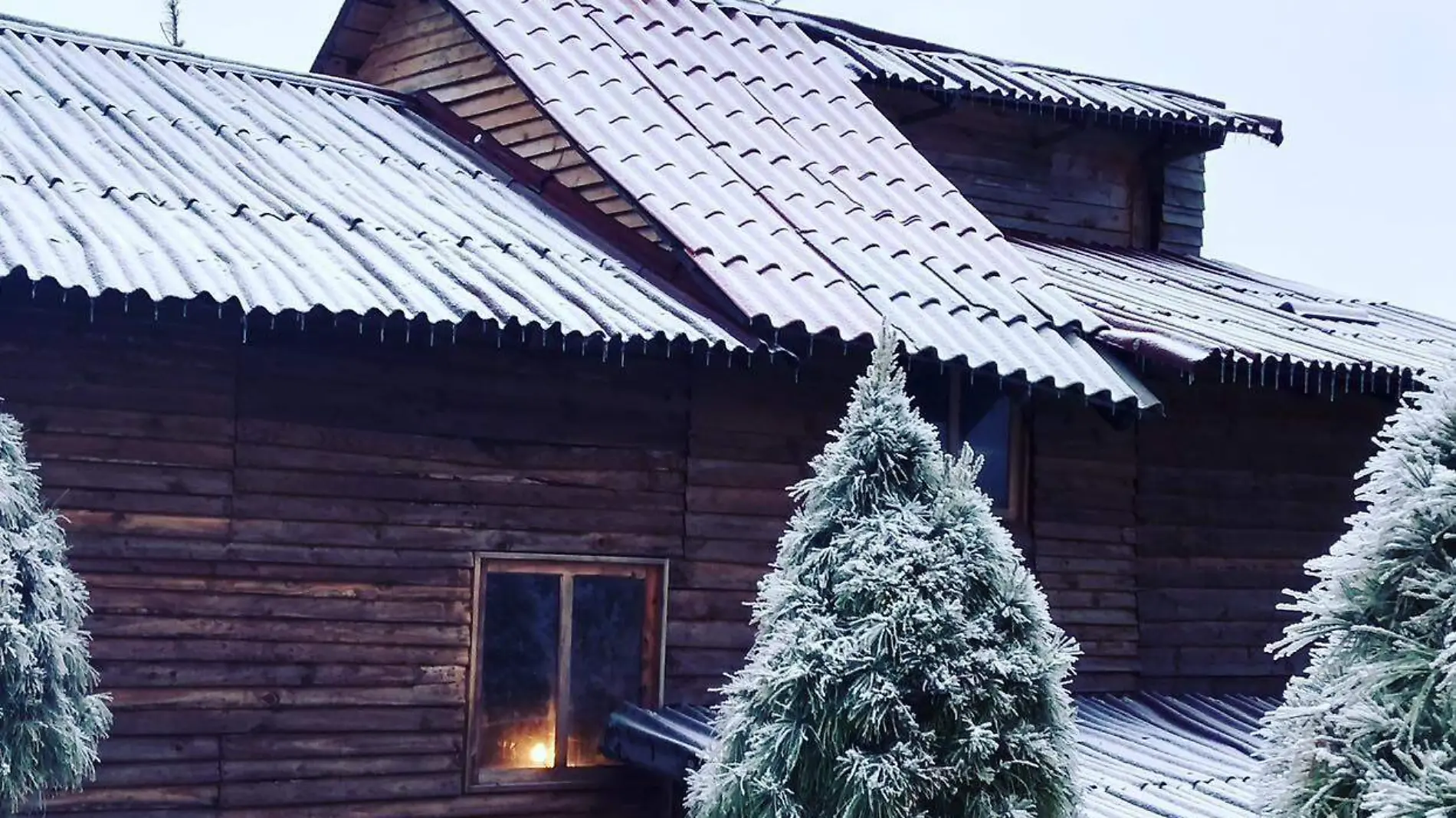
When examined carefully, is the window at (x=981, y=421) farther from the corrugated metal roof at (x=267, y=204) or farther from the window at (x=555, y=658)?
the window at (x=555, y=658)

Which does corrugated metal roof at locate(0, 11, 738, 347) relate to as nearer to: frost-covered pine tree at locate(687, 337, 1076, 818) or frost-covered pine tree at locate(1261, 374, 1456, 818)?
frost-covered pine tree at locate(687, 337, 1076, 818)

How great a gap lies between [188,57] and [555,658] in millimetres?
5410

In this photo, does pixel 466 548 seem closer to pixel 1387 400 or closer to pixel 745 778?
pixel 745 778

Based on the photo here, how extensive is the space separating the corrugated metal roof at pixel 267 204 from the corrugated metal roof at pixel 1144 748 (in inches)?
84.4

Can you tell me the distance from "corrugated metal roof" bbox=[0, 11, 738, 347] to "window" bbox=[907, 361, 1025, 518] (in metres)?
1.70

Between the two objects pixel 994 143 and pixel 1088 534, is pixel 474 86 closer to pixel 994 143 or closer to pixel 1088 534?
pixel 994 143

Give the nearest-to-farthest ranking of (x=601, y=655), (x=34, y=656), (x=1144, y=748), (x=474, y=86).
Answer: (x=34, y=656), (x=1144, y=748), (x=601, y=655), (x=474, y=86)

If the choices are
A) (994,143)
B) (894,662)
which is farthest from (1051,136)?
(894,662)

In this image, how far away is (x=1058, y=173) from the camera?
14.0 metres

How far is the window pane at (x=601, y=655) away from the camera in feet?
30.4

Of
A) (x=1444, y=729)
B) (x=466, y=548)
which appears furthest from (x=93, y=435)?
(x=1444, y=729)

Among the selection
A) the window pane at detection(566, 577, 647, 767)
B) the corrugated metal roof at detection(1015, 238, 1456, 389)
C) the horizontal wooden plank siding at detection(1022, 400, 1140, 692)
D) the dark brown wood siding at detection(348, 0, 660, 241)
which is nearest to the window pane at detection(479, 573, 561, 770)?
the window pane at detection(566, 577, 647, 767)

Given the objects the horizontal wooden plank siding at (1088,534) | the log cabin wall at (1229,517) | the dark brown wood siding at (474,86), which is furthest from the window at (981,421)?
the dark brown wood siding at (474,86)

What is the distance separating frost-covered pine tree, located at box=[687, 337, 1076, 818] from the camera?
6.55 metres
